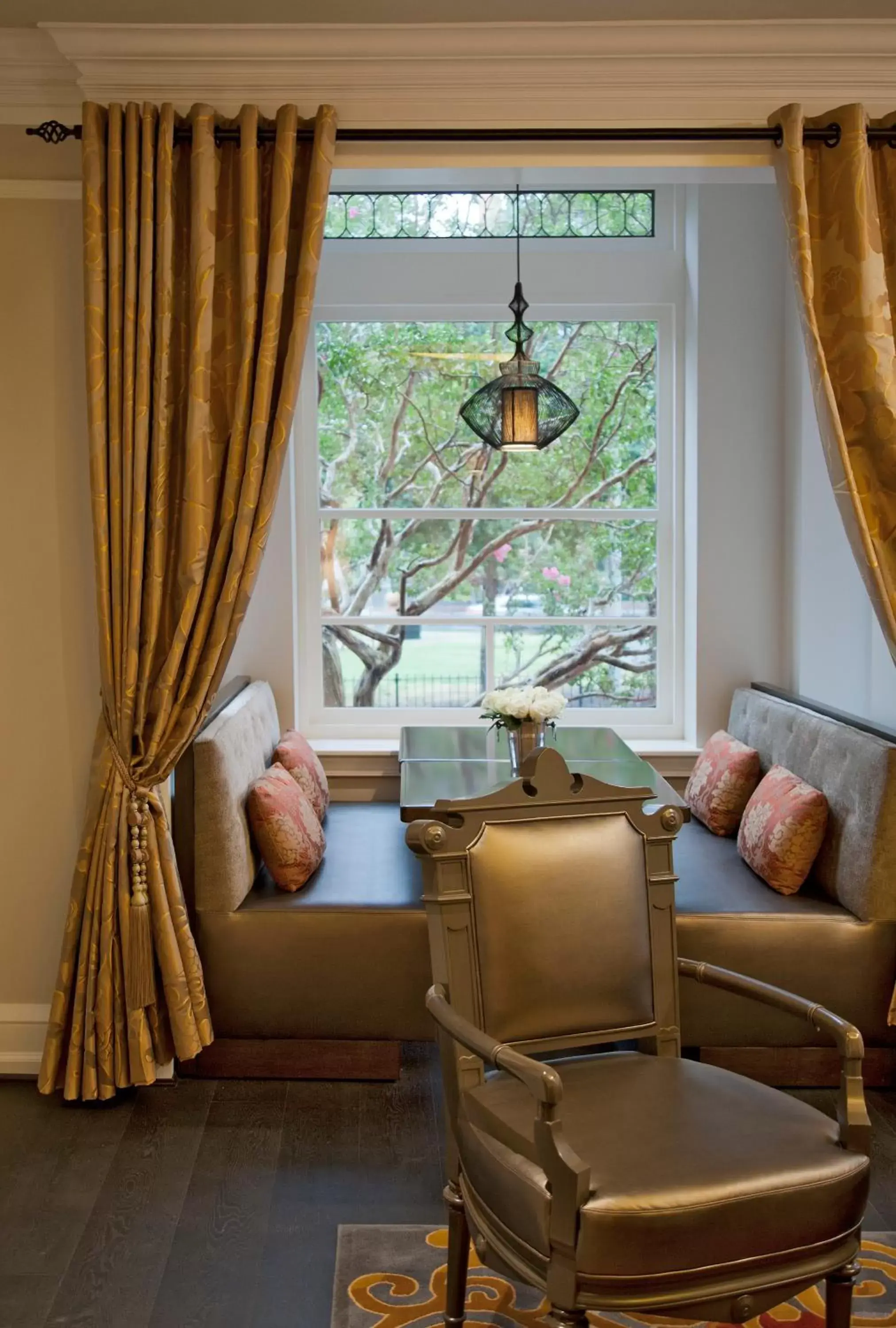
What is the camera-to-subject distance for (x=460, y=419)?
511 cm

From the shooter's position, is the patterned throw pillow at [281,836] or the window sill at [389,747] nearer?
the patterned throw pillow at [281,836]

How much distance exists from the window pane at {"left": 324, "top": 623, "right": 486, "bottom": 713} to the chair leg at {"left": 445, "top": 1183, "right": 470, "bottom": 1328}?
3.02 metres

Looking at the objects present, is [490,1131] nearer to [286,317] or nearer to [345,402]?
[286,317]

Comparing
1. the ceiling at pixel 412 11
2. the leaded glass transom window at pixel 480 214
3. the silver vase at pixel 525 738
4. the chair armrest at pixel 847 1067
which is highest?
the leaded glass transom window at pixel 480 214

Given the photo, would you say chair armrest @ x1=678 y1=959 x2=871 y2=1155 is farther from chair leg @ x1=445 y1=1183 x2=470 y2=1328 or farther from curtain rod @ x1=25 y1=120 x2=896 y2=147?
curtain rod @ x1=25 y1=120 x2=896 y2=147

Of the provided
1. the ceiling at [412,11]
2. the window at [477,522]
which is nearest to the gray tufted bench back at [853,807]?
the window at [477,522]

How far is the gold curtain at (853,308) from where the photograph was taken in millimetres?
2988

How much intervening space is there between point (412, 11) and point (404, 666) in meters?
2.74

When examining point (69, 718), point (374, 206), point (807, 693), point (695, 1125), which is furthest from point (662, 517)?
point (695, 1125)

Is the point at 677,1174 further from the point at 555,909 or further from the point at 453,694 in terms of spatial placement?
the point at 453,694

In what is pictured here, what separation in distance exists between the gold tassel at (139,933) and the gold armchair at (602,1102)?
1090 millimetres

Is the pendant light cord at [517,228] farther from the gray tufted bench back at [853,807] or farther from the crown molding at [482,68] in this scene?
the gray tufted bench back at [853,807]

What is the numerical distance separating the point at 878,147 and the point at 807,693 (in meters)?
2.05

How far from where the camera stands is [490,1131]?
79.7 inches
